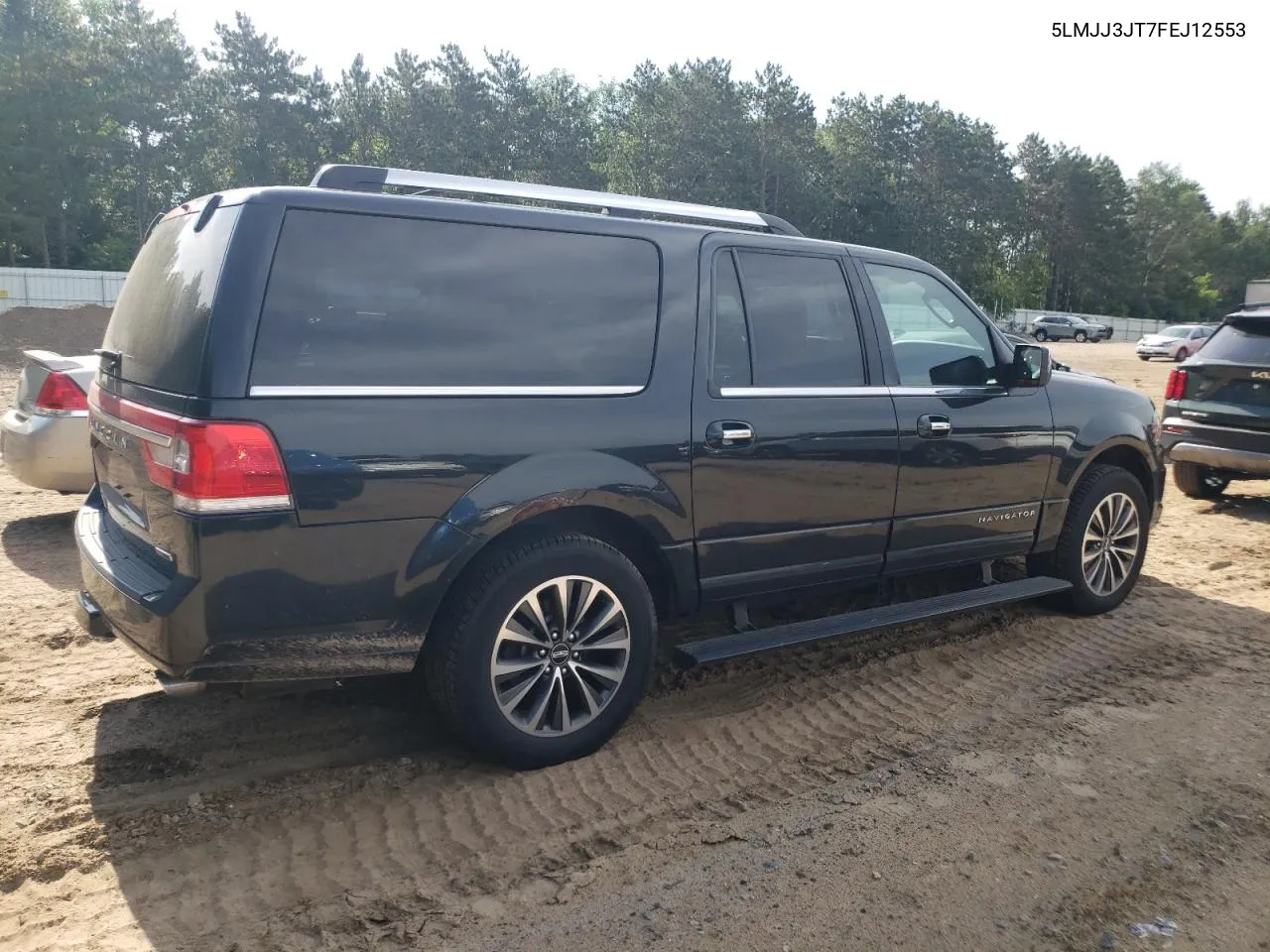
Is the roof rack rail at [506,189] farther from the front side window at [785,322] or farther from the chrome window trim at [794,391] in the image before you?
the chrome window trim at [794,391]

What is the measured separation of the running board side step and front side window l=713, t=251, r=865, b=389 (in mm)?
1065

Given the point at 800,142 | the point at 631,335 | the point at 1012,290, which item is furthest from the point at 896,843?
the point at 1012,290

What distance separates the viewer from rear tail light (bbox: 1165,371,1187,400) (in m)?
8.96

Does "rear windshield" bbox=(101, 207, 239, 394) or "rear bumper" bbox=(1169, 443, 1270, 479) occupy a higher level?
"rear windshield" bbox=(101, 207, 239, 394)

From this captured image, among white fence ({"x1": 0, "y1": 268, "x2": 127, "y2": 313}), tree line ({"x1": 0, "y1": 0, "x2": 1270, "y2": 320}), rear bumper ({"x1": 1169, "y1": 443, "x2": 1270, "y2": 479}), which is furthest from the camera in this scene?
tree line ({"x1": 0, "y1": 0, "x2": 1270, "y2": 320})

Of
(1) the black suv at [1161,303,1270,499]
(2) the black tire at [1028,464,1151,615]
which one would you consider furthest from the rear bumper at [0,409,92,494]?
(1) the black suv at [1161,303,1270,499]

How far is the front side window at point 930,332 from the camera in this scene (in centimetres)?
476

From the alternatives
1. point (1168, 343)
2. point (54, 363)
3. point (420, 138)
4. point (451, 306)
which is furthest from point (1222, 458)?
point (420, 138)

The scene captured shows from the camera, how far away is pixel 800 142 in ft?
189

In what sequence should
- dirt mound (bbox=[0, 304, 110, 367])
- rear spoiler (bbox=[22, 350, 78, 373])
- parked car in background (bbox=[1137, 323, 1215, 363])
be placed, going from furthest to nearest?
parked car in background (bbox=[1137, 323, 1215, 363])
dirt mound (bbox=[0, 304, 110, 367])
rear spoiler (bbox=[22, 350, 78, 373])

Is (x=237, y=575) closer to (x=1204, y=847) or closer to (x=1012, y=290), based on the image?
(x=1204, y=847)

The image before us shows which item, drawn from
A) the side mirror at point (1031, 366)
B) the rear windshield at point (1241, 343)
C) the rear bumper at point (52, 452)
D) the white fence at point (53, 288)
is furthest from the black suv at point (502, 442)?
the white fence at point (53, 288)

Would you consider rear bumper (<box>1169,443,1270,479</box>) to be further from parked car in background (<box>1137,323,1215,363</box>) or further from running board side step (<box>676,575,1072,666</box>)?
parked car in background (<box>1137,323,1215,363</box>)

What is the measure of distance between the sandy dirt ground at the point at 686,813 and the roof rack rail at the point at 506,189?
2095 millimetres
